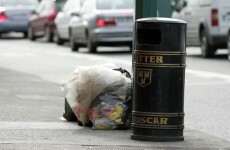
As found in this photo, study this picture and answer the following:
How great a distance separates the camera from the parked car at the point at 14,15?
3653 cm

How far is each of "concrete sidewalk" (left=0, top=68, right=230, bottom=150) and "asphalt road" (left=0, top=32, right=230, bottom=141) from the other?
2.61ft

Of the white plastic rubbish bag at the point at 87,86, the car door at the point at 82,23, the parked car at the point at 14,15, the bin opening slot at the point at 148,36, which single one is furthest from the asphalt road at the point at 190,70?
the parked car at the point at 14,15

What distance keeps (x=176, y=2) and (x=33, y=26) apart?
1056cm

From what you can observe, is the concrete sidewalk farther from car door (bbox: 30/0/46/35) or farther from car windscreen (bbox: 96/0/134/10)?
car door (bbox: 30/0/46/35)

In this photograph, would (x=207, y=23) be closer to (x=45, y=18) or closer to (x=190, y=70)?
(x=190, y=70)

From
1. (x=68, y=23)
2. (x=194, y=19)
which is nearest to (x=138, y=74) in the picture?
Answer: (x=194, y=19)

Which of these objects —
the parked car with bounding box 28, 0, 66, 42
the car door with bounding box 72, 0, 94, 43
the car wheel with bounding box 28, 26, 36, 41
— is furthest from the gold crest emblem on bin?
the car wheel with bounding box 28, 26, 36, 41

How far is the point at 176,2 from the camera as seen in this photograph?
27156 mm

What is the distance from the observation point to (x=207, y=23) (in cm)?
2253

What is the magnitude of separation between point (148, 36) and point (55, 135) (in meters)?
1.37

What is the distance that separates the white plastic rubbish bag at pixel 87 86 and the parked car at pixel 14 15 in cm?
2634

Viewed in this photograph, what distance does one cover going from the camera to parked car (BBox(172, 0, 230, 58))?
72.1 ft

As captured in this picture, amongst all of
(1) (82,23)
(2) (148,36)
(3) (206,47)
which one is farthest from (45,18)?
(2) (148,36)

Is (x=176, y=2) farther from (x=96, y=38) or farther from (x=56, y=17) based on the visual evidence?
(x=56, y=17)
